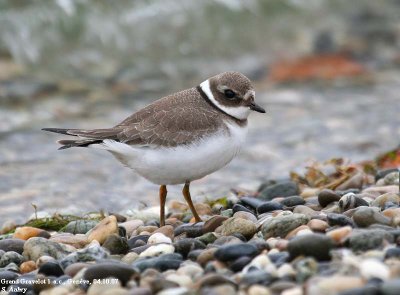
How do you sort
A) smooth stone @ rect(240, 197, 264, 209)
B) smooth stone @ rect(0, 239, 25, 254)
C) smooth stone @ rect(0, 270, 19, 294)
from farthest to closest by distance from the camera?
smooth stone @ rect(240, 197, 264, 209)
smooth stone @ rect(0, 239, 25, 254)
smooth stone @ rect(0, 270, 19, 294)

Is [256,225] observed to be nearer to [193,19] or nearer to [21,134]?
[21,134]

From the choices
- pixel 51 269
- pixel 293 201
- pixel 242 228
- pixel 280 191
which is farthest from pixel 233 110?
pixel 51 269

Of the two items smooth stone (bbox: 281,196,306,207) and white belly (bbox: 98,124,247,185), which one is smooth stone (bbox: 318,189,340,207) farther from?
white belly (bbox: 98,124,247,185)

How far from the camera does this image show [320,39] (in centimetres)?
1491

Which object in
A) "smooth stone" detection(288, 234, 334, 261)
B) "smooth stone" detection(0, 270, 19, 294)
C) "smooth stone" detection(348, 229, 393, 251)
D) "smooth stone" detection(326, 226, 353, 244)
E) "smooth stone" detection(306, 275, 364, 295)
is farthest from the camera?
"smooth stone" detection(0, 270, 19, 294)

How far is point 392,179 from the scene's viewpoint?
700 cm

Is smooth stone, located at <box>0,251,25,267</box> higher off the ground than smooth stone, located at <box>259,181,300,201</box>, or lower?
lower

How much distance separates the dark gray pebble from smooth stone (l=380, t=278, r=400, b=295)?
219 centimetres

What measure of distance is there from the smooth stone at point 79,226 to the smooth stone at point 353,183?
2388 millimetres

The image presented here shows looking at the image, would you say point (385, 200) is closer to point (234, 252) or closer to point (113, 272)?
point (234, 252)

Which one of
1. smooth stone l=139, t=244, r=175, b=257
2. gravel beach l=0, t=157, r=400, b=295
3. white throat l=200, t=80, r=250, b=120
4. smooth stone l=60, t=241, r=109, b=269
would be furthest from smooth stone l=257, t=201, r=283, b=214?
smooth stone l=60, t=241, r=109, b=269

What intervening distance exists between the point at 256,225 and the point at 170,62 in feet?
29.9

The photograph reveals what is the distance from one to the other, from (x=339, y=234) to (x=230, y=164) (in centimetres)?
474

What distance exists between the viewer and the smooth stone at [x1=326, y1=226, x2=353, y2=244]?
15.2ft
